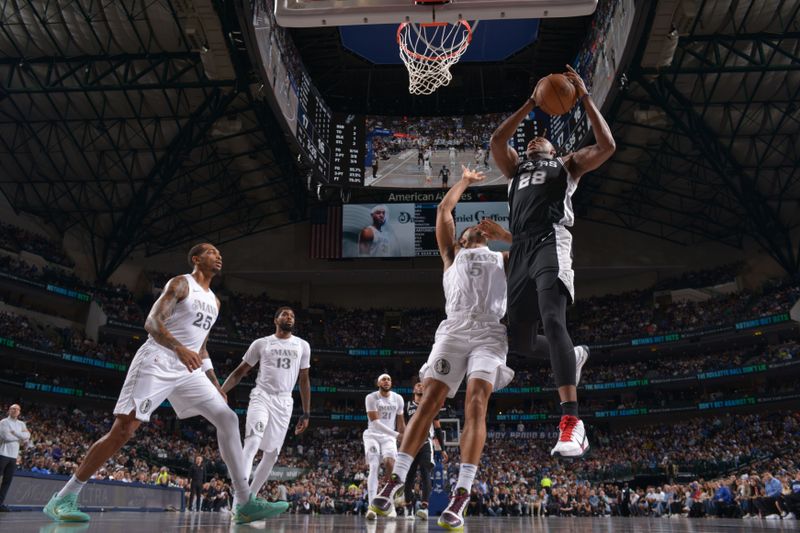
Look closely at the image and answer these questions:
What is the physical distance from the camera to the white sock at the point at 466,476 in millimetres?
4171

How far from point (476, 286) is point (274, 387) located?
405cm

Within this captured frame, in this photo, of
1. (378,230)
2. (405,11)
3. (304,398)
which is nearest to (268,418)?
(304,398)

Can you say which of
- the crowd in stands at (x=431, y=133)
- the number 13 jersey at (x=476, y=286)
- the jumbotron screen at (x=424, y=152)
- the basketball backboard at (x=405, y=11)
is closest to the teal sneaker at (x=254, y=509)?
the number 13 jersey at (x=476, y=286)

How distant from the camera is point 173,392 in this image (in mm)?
5324

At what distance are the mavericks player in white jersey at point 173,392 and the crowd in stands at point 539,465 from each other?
1371 cm

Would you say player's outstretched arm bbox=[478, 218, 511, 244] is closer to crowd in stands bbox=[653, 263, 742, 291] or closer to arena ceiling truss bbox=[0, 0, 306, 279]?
arena ceiling truss bbox=[0, 0, 306, 279]

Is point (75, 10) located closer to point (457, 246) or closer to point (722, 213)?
point (457, 246)

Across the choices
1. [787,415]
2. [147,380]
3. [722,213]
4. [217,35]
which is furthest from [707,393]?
[147,380]

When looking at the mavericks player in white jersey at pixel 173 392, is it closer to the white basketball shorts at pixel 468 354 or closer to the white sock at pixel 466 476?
the white basketball shorts at pixel 468 354

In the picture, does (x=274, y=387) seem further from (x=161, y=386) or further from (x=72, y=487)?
(x=72, y=487)

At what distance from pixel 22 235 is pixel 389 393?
91.4 feet

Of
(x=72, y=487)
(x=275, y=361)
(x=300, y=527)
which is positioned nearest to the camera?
(x=72, y=487)

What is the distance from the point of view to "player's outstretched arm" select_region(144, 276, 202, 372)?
4914 mm

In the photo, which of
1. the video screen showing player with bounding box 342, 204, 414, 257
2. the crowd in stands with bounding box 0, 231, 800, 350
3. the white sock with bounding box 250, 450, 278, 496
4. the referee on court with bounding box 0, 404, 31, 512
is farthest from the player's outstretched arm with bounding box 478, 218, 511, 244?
the crowd in stands with bounding box 0, 231, 800, 350
